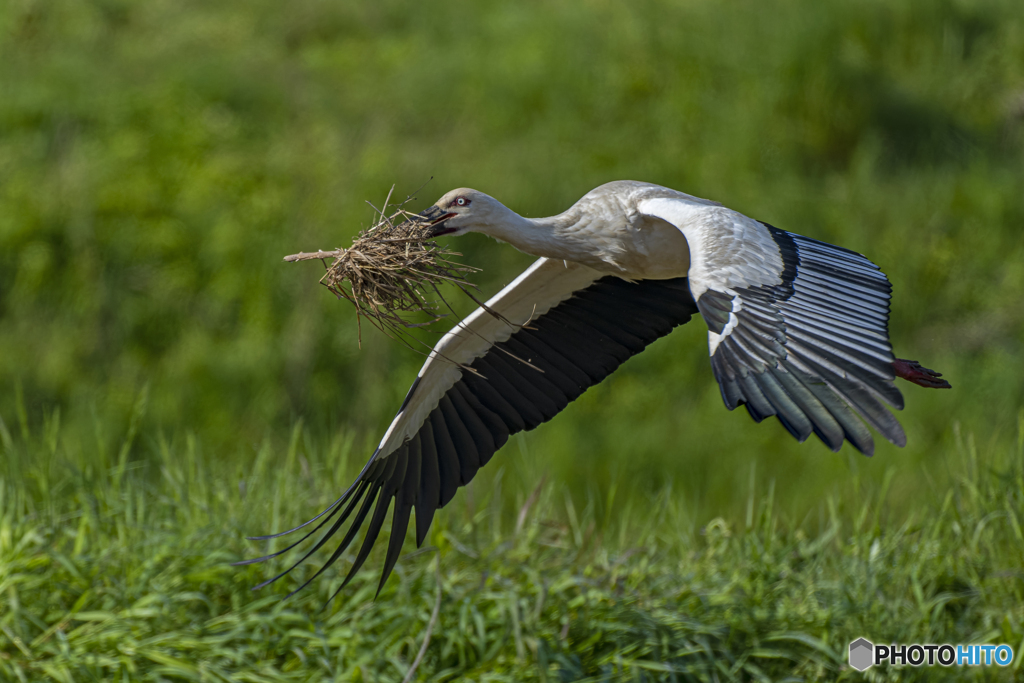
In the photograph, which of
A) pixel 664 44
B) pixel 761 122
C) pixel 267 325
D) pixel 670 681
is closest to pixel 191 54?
pixel 267 325

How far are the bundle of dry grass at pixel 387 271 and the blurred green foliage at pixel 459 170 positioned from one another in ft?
16.1

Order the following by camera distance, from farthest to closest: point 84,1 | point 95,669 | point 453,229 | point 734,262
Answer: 1. point 84,1
2. point 95,669
3. point 453,229
4. point 734,262

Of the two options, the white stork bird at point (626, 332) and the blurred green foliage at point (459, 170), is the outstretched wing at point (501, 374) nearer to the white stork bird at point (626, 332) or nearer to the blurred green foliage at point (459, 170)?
the white stork bird at point (626, 332)

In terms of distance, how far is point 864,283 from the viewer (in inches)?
147

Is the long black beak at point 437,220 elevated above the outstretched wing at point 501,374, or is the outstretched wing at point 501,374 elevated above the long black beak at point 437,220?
the long black beak at point 437,220

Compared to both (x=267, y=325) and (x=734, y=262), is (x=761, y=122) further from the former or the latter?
(x=734, y=262)

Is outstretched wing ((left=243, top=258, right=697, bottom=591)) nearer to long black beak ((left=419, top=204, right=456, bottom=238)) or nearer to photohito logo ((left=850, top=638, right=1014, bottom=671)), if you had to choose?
long black beak ((left=419, top=204, right=456, bottom=238))

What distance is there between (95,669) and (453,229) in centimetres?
228

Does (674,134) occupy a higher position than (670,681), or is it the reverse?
(674,134)

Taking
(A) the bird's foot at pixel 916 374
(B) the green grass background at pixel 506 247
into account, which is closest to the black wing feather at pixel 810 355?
(A) the bird's foot at pixel 916 374

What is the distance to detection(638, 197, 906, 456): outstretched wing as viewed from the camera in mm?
3102

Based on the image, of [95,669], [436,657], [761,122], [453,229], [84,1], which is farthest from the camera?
[84,1]

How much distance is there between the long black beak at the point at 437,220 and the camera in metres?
3.94

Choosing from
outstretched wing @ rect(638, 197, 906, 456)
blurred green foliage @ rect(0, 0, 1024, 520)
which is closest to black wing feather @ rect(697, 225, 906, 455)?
outstretched wing @ rect(638, 197, 906, 456)
